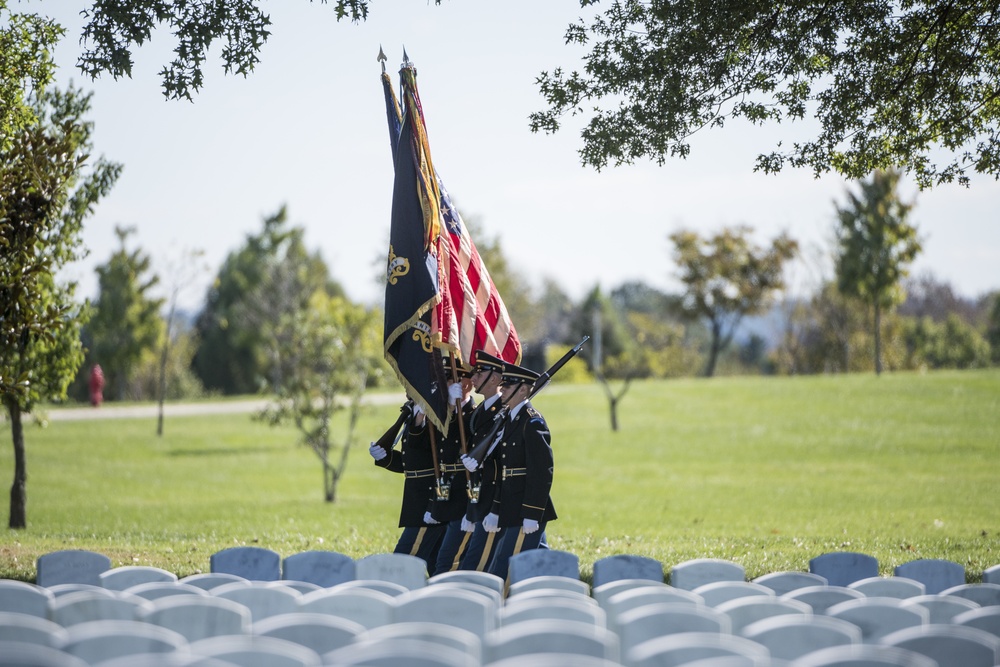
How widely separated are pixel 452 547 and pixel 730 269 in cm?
3830

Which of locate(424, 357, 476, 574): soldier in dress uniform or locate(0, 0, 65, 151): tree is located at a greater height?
locate(0, 0, 65, 151): tree

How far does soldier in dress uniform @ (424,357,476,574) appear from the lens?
8.72 m

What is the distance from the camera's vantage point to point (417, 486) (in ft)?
29.7

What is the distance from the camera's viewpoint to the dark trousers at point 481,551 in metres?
8.33

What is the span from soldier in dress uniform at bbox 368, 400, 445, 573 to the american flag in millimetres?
352

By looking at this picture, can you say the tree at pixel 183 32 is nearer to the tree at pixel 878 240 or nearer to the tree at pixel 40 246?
the tree at pixel 40 246

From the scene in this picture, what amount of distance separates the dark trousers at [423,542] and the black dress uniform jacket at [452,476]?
0.62ft

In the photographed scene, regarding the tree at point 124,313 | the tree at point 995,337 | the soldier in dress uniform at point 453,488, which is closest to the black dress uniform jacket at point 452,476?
the soldier in dress uniform at point 453,488

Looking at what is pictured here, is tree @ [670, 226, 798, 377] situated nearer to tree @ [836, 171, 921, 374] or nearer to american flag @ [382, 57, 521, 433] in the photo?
tree @ [836, 171, 921, 374]

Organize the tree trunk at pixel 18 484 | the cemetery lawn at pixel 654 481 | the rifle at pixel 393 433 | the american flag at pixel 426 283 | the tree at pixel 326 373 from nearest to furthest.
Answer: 1. the american flag at pixel 426 283
2. the rifle at pixel 393 433
3. the cemetery lawn at pixel 654 481
4. the tree trunk at pixel 18 484
5. the tree at pixel 326 373

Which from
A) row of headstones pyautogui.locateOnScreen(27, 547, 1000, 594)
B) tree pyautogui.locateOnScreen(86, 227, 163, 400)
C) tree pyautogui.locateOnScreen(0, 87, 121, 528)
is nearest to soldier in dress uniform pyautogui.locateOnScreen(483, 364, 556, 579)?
row of headstones pyautogui.locateOnScreen(27, 547, 1000, 594)

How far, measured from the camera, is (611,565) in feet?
22.4

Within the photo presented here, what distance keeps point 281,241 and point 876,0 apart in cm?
4599

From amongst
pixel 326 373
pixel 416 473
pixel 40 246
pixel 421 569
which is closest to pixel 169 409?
pixel 326 373
